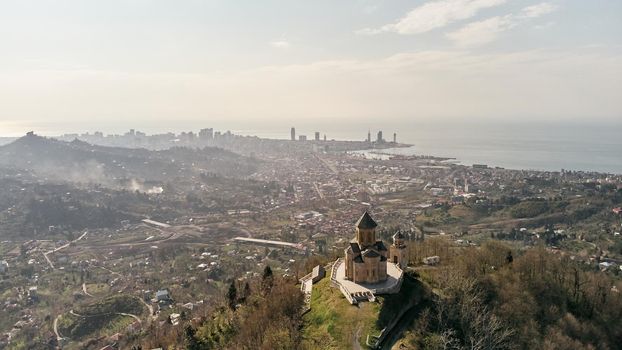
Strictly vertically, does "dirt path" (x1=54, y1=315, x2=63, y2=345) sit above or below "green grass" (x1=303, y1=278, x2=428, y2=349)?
below

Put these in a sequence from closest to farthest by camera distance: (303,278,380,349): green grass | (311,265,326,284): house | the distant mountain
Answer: (303,278,380,349): green grass, (311,265,326,284): house, the distant mountain

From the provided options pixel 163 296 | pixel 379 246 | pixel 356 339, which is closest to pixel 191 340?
pixel 356 339

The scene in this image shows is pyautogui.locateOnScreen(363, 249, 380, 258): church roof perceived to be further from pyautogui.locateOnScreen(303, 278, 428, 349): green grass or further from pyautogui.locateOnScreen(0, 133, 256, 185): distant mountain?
pyautogui.locateOnScreen(0, 133, 256, 185): distant mountain

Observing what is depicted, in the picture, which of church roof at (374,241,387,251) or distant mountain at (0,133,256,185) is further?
distant mountain at (0,133,256,185)

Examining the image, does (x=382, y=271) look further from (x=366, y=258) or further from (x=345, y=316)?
(x=345, y=316)

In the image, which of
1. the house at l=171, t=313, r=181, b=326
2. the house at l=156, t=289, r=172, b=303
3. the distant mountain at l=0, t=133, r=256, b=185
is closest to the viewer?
the house at l=171, t=313, r=181, b=326

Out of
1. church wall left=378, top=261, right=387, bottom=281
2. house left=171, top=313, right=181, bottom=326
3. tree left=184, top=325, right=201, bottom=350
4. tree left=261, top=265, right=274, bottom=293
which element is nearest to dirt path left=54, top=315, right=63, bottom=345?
house left=171, top=313, right=181, bottom=326

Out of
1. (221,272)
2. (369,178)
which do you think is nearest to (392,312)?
(221,272)

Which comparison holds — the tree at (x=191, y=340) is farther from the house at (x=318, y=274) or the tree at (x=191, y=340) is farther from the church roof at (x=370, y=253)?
the church roof at (x=370, y=253)
